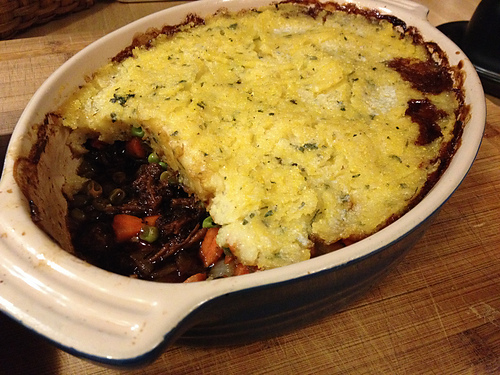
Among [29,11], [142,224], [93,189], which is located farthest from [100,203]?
[29,11]

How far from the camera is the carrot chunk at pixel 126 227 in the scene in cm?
170

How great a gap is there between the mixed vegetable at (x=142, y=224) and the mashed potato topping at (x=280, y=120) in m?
0.09

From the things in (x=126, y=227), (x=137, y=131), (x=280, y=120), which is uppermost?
(x=280, y=120)

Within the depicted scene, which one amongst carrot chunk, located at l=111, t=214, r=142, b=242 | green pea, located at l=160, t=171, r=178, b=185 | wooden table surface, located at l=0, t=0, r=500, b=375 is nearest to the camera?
wooden table surface, located at l=0, t=0, r=500, b=375

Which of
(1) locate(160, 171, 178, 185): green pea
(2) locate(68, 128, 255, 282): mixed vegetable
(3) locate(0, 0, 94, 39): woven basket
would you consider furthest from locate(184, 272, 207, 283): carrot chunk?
(3) locate(0, 0, 94, 39): woven basket

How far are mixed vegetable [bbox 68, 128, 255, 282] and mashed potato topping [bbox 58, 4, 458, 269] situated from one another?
0.09 metres

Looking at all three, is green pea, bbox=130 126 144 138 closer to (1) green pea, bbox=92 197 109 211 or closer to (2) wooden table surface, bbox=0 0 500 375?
(1) green pea, bbox=92 197 109 211

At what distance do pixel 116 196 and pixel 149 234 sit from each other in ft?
0.83

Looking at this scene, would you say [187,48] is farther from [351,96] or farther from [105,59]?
[351,96]

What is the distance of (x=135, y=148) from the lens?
1.97 m

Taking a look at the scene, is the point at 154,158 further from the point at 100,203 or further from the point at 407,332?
the point at 407,332

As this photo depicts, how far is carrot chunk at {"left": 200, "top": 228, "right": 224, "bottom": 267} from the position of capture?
158 centimetres

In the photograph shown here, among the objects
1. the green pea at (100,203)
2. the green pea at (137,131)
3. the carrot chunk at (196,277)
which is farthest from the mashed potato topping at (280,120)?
the green pea at (100,203)

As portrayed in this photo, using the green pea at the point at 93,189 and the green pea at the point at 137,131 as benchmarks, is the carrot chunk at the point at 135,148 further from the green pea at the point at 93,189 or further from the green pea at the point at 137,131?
the green pea at the point at 93,189
